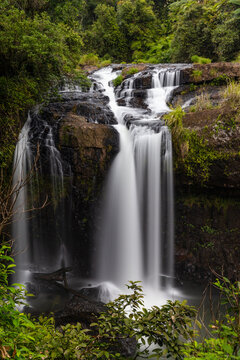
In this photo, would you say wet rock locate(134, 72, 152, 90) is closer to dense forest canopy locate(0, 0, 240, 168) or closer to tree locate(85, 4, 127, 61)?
dense forest canopy locate(0, 0, 240, 168)

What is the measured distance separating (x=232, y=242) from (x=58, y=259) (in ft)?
14.8

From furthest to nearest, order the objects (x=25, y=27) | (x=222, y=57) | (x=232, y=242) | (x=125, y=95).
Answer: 1. (x=222, y=57)
2. (x=125, y=95)
3. (x=232, y=242)
4. (x=25, y=27)

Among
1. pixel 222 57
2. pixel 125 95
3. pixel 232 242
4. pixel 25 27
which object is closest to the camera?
pixel 25 27

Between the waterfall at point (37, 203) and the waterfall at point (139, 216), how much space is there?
3.88ft

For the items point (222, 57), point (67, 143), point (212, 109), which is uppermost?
point (222, 57)

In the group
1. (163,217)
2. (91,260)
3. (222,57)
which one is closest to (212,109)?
(163,217)

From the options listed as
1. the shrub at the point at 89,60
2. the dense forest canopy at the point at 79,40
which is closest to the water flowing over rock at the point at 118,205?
the dense forest canopy at the point at 79,40

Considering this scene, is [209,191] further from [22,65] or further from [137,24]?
[137,24]

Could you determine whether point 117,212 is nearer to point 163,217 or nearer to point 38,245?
point 163,217

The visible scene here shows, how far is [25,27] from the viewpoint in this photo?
5.59 m

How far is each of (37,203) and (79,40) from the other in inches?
206

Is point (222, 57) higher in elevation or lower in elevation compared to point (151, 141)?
higher

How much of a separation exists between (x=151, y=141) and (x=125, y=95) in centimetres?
416

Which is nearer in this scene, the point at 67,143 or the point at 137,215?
the point at 67,143
